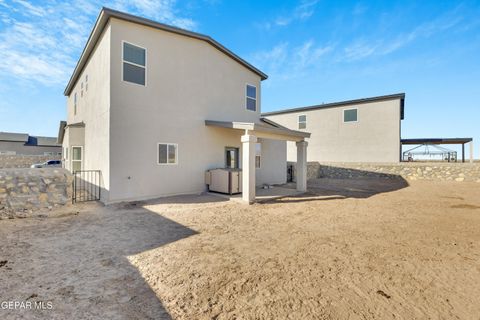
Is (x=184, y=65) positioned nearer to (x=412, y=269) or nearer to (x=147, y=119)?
(x=147, y=119)

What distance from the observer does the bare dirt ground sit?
2.65 metres

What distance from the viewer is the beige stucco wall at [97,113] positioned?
8199 millimetres

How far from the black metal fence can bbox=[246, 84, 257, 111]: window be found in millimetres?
8309

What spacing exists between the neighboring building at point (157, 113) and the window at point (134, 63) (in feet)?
0.12

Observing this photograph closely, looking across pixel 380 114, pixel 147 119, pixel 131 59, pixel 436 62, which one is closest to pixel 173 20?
pixel 131 59

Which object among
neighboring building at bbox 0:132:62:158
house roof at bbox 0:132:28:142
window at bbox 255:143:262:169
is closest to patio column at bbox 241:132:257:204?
window at bbox 255:143:262:169

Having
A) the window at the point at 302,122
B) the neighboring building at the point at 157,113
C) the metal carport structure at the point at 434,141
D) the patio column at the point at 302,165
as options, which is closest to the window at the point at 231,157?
the neighboring building at the point at 157,113

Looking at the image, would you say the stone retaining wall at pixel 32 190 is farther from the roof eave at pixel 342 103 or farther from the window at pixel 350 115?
the window at pixel 350 115

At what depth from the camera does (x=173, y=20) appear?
980cm

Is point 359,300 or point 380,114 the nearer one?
point 359,300

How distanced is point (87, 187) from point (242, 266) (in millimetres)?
9738

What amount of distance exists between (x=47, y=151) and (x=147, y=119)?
1327 inches

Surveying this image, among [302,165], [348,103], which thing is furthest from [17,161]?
[348,103]

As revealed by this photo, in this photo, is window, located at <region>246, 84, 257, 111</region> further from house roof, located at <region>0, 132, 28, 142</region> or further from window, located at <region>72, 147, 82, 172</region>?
house roof, located at <region>0, 132, 28, 142</region>
